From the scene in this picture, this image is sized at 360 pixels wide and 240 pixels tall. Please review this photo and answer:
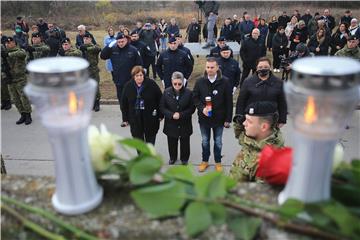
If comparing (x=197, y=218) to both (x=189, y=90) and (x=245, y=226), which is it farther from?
(x=189, y=90)

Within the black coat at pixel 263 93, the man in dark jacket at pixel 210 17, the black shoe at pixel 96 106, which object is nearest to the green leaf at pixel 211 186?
the black coat at pixel 263 93

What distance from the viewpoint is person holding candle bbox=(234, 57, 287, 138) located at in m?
5.09

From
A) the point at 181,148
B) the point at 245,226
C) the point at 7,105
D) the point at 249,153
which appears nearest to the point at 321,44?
the point at 181,148

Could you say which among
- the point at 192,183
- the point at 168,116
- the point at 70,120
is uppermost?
the point at 70,120

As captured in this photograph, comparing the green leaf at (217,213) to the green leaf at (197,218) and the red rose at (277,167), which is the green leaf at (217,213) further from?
the red rose at (277,167)

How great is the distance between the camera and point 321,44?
10680 millimetres

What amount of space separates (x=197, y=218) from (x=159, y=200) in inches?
5.4

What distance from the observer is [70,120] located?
1.24 metres

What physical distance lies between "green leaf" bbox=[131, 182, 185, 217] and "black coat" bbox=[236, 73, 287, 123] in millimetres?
3884

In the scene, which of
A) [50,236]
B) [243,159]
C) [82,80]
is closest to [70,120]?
[82,80]

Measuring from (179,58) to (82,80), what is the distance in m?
6.74

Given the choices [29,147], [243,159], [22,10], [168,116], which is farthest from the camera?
[22,10]

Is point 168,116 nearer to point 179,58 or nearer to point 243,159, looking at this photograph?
point 243,159

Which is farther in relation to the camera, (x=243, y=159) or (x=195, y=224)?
(x=243, y=159)
